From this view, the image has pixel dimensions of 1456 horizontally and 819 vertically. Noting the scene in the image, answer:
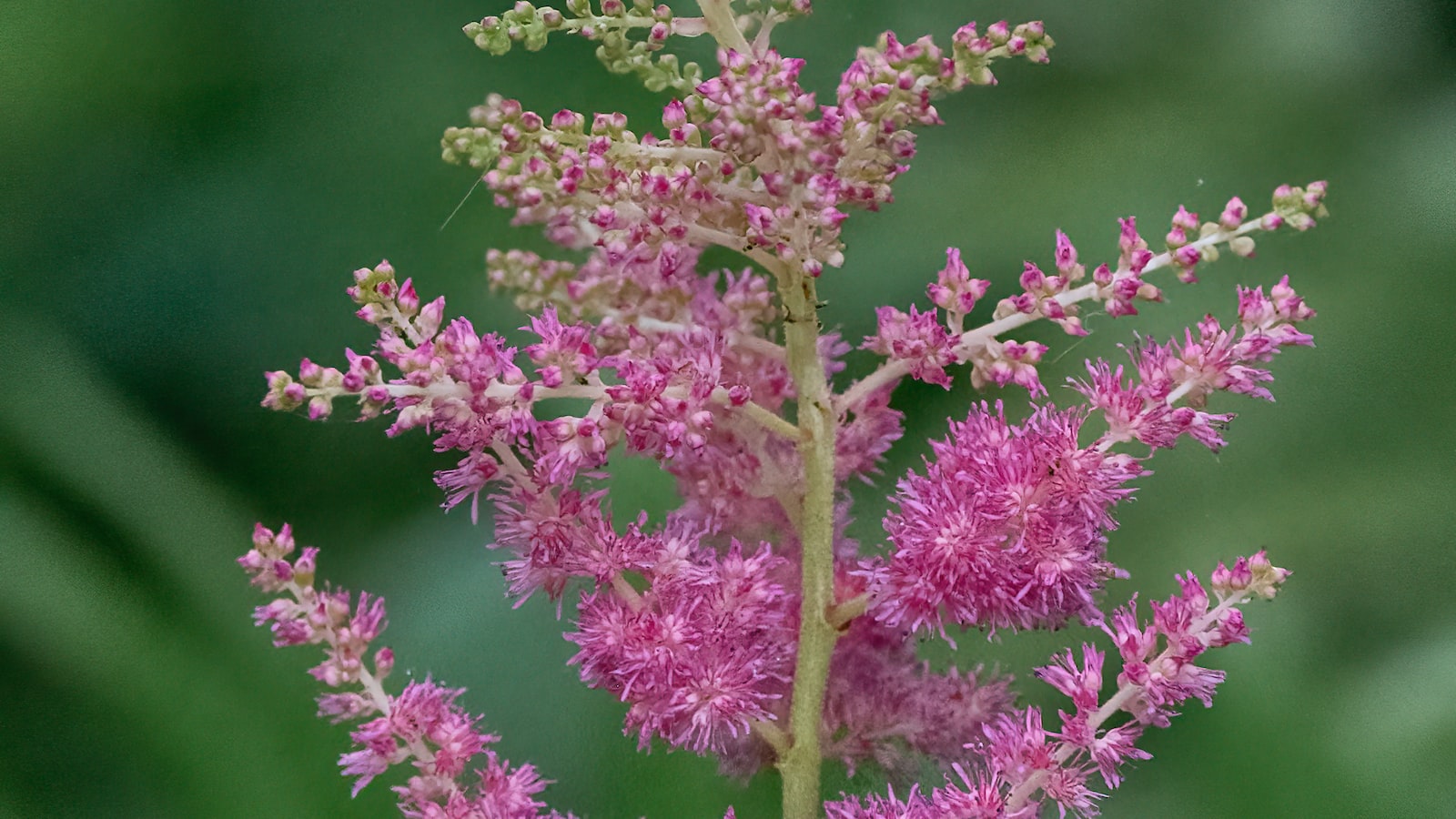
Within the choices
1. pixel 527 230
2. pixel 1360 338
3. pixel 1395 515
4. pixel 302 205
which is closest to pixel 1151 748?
pixel 1395 515

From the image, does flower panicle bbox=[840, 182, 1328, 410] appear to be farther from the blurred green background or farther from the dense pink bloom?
the blurred green background

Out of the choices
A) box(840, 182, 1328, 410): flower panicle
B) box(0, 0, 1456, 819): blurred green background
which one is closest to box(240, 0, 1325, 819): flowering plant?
box(840, 182, 1328, 410): flower panicle

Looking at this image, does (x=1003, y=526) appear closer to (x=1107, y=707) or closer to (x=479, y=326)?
(x=1107, y=707)

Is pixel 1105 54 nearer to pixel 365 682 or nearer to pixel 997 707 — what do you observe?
pixel 997 707

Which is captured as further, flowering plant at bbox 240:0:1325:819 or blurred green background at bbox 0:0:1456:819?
blurred green background at bbox 0:0:1456:819

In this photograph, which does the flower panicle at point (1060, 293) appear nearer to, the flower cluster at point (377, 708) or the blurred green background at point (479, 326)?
the blurred green background at point (479, 326)

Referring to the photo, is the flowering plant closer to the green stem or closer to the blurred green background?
the green stem

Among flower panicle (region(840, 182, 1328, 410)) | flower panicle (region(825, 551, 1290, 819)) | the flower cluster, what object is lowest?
the flower cluster

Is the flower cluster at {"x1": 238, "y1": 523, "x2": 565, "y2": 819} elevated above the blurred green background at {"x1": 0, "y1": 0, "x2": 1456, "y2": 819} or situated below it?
below

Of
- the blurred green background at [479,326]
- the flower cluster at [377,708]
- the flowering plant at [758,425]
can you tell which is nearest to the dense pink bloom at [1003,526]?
the flowering plant at [758,425]
